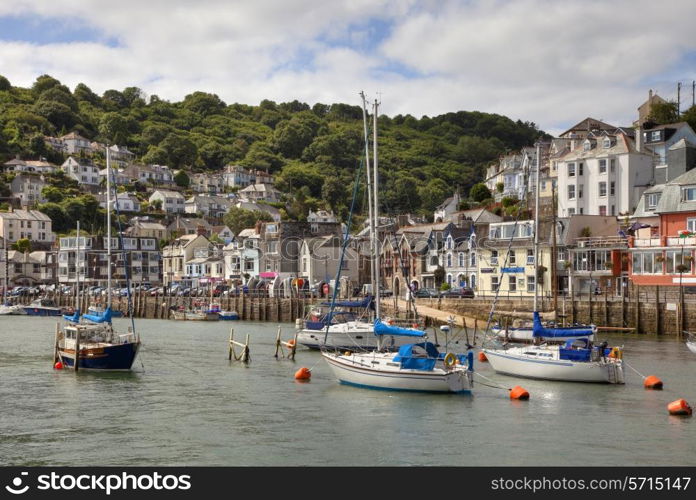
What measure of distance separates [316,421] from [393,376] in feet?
20.2

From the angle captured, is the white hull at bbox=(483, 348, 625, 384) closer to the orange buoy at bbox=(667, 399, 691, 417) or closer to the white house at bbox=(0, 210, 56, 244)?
the orange buoy at bbox=(667, 399, 691, 417)

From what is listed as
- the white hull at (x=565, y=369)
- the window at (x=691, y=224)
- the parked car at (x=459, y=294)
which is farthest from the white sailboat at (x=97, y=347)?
the window at (x=691, y=224)

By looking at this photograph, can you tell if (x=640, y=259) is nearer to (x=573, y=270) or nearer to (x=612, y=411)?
(x=573, y=270)

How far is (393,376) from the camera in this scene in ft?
129

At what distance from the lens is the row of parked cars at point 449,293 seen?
8866cm

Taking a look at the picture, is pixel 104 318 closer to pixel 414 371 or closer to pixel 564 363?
pixel 414 371

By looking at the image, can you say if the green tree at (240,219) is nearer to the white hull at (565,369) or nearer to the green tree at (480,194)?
the green tree at (480,194)

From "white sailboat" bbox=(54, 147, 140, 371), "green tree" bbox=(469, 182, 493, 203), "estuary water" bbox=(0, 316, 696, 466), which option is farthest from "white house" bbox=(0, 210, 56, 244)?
"estuary water" bbox=(0, 316, 696, 466)

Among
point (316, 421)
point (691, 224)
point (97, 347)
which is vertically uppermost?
point (691, 224)

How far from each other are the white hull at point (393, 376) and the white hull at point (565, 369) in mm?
6077

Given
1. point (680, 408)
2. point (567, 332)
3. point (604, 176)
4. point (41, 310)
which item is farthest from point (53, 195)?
point (680, 408)

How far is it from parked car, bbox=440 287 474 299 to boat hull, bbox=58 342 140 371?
147 ft

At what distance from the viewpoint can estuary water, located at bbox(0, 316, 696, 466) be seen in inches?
1125
